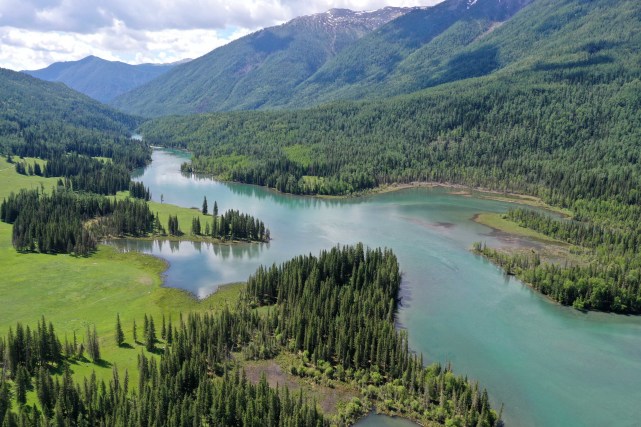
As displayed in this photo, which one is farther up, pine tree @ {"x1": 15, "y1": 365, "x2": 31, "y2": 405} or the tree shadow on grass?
pine tree @ {"x1": 15, "y1": 365, "x2": 31, "y2": 405}

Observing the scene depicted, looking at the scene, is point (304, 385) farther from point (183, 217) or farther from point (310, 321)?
point (183, 217)

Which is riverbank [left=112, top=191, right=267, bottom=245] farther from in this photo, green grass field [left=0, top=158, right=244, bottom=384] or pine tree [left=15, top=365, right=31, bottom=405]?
pine tree [left=15, top=365, right=31, bottom=405]

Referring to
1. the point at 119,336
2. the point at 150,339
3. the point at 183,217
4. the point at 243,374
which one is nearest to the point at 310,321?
the point at 243,374

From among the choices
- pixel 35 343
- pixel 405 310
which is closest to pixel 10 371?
pixel 35 343

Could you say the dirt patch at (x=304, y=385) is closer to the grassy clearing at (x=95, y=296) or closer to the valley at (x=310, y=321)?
the valley at (x=310, y=321)

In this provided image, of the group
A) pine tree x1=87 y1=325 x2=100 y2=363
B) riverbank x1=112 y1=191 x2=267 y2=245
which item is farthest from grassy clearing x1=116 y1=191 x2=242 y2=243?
pine tree x1=87 y1=325 x2=100 y2=363

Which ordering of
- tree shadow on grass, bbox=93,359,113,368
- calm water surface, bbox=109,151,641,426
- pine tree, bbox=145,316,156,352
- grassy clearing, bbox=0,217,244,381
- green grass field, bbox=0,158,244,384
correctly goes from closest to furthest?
tree shadow on grass, bbox=93,359,113,368 < calm water surface, bbox=109,151,641,426 < pine tree, bbox=145,316,156,352 < green grass field, bbox=0,158,244,384 < grassy clearing, bbox=0,217,244,381

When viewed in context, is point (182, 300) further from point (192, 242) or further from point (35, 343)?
point (192, 242)
